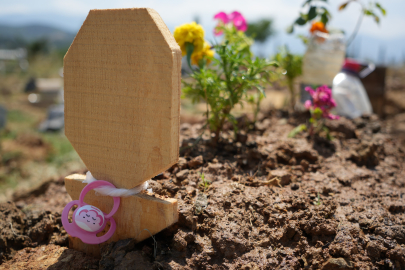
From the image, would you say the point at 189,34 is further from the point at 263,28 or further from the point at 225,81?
the point at 263,28

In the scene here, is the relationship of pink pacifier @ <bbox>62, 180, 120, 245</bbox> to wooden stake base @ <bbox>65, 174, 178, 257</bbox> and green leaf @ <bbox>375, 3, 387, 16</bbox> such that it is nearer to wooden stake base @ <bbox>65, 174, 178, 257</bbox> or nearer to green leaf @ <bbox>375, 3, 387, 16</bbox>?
wooden stake base @ <bbox>65, 174, 178, 257</bbox>

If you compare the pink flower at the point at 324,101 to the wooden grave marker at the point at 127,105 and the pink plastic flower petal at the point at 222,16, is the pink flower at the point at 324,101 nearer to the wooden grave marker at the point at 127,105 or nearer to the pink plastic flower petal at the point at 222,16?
the pink plastic flower petal at the point at 222,16

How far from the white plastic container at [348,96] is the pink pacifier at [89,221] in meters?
3.19

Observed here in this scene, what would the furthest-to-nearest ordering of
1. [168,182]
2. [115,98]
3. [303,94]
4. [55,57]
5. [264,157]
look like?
1. [55,57]
2. [303,94]
3. [264,157]
4. [168,182]
5. [115,98]

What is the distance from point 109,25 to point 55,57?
22.1m

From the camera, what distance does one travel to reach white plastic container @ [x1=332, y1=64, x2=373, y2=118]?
3887 millimetres

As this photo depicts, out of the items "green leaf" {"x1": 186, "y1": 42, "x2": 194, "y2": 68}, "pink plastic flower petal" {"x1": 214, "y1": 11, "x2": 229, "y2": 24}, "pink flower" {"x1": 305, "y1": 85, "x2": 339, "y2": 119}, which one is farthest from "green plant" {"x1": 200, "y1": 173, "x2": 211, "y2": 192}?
"pink plastic flower petal" {"x1": 214, "y1": 11, "x2": 229, "y2": 24}

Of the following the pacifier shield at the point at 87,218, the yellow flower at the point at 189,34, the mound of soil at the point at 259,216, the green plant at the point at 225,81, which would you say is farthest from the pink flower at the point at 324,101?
the pacifier shield at the point at 87,218

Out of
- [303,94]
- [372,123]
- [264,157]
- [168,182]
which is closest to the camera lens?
[168,182]

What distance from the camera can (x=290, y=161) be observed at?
212cm

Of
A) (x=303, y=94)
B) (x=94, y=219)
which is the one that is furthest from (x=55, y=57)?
(x=94, y=219)

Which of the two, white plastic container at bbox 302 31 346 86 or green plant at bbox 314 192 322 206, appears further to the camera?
white plastic container at bbox 302 31 346 86

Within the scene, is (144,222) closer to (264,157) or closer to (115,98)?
(115,98)

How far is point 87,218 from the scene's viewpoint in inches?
54.1
